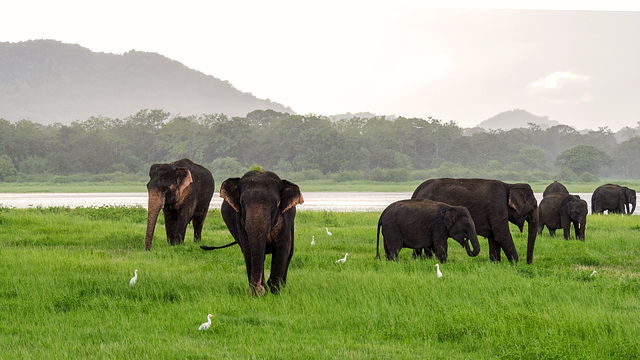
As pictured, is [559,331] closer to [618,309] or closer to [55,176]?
[618,309]

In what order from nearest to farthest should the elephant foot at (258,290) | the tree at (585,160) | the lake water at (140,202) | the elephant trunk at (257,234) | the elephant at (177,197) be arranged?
1. the elephant trunk at (257,234)
2. the elephant foot at (258,290)
3. the elephant at (177,197)
4. the lake water at (140,202)
5. the tree at (585,160)

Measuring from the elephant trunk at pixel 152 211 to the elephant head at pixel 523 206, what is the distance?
858cm

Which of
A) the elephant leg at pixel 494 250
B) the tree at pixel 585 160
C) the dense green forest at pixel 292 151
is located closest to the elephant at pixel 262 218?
the elephant leg at pixel 494 250

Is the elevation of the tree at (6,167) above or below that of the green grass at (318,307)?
above

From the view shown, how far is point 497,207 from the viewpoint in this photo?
14375 mm

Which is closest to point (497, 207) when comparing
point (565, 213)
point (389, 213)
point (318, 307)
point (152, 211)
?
point (389, 213)

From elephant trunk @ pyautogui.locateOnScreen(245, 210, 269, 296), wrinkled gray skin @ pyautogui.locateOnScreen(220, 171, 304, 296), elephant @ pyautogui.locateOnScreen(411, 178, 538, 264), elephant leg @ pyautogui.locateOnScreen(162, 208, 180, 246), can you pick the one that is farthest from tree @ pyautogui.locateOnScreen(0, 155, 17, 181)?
elephant trunk @ pyautogui.locateOnScreen(245, 210, 269, 296)

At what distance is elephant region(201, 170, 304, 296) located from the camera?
903 centimetres

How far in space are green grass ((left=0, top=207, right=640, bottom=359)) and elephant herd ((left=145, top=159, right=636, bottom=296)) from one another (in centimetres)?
56

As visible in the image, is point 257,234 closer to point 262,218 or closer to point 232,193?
point 262,218

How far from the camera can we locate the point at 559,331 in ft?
25.6

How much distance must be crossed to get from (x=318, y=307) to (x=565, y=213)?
12.9 metres

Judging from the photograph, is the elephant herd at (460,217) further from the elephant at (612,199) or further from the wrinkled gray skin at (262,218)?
the elephant at (612,199)

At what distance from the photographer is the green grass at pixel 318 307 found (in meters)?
6.96
